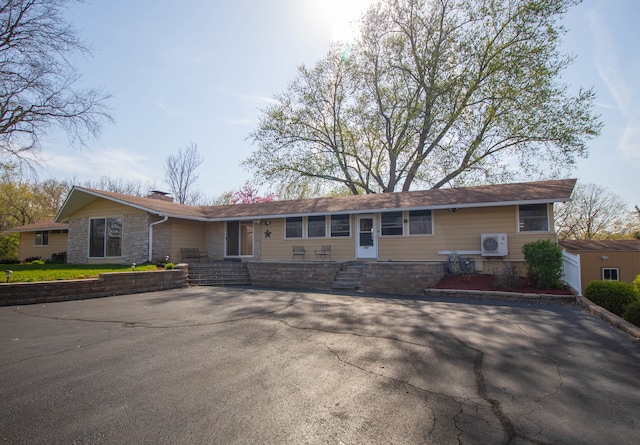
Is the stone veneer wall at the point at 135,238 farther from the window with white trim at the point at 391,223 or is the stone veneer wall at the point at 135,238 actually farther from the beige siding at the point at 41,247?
the window with white trim at the point at 391,223

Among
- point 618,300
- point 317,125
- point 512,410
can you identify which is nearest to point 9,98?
point 317,125

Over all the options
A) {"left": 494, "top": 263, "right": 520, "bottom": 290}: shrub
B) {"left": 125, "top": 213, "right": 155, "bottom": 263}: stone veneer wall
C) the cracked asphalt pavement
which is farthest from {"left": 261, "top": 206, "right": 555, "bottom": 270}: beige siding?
{"left": 125, "top": 213, "right": 155, "bottom": 263}: stone veneer wall

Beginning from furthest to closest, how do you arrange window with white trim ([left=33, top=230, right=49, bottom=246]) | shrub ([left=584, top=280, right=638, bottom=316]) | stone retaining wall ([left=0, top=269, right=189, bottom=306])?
window with white trim ([left=33, top=230, right=49, bottom=246]) < stone retaining wall ([left=0, top=269, right=189, bottom=306]) < shrub ([left=584, top=280, right=638, bottom=316])

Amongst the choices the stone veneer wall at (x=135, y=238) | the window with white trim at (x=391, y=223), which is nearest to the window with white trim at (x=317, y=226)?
the window with white trim at (x=391, y=223)

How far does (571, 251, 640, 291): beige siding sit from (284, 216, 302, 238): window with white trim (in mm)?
11752

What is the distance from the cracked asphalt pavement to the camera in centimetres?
264

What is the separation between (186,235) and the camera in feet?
55.6

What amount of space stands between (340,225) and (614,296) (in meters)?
9.60

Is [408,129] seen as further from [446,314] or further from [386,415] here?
[386,415]

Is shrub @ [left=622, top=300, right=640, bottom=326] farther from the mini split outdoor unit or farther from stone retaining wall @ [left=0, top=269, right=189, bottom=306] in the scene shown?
stone retaining wall @ [left=0, top=269, right=189, bottom=306]

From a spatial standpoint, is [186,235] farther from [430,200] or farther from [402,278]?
[430,200]

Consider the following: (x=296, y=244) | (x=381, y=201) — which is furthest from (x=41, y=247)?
(x=381, y=201)

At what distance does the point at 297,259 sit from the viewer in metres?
15.9

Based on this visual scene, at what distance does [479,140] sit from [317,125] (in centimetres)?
1068
